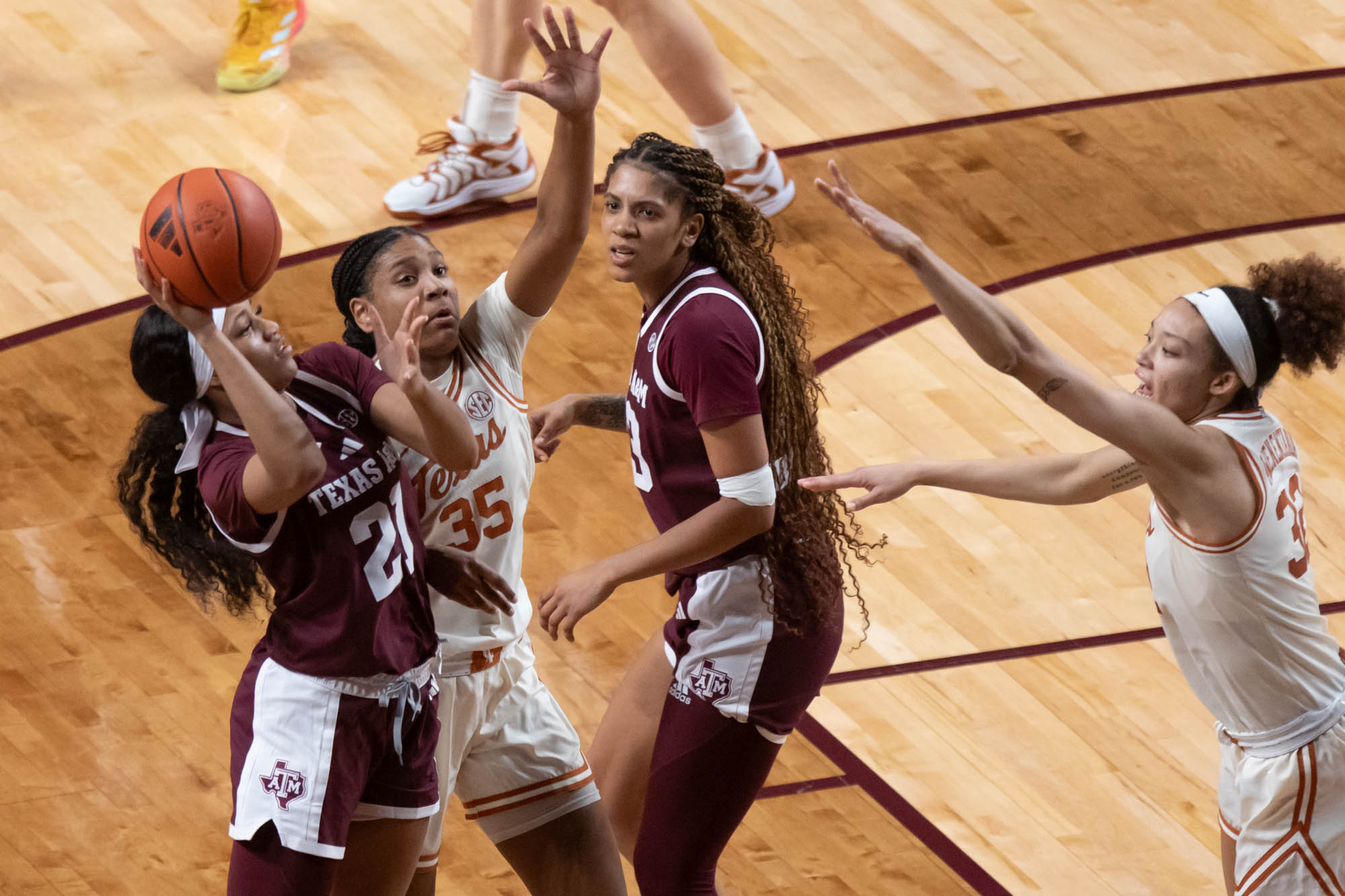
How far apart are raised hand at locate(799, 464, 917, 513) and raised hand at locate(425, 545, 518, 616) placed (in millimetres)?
630

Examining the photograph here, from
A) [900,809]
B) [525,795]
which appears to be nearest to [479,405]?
[525,795]

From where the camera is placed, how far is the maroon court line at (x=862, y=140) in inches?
251

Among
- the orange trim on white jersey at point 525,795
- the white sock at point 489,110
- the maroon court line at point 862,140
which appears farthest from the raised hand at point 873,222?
the white sock at point 489,110

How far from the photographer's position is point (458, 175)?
7.01 meters

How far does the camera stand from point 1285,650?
3482 mm

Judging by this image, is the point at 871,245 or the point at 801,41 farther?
the point at 801,41

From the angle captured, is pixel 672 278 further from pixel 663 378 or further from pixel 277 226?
pixel 277 226

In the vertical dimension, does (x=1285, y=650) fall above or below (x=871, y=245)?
above

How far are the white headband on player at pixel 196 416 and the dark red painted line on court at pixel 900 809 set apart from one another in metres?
2.03

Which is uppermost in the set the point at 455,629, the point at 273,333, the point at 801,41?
the point at 273,333

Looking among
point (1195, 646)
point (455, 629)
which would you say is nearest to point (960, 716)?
point (1195, 646)

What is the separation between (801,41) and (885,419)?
120 inches

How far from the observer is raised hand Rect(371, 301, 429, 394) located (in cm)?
316

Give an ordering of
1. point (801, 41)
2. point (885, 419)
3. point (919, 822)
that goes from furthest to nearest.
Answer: point (801, 41), point (885, 419), point (919, 822)
